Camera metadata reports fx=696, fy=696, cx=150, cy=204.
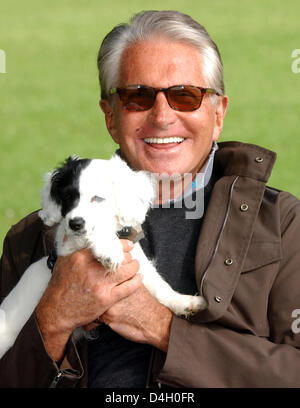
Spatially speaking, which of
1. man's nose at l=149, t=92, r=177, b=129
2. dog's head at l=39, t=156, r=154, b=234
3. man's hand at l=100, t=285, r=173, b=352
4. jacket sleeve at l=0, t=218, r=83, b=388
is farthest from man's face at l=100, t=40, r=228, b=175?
jacket sleeve at l=0, t=218, r=83, b=388

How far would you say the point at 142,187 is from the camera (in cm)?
329

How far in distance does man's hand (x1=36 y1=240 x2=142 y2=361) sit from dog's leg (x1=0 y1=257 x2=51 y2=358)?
23cm

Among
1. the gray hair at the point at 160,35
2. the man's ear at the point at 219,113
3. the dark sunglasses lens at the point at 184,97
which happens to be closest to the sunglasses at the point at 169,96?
the dark sunglasses lens at the point at 184,97

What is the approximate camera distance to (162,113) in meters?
3.44

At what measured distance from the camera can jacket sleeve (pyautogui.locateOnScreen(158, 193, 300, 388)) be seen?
9.52 ft

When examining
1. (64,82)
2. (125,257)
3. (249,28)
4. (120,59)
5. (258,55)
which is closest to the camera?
(125,257)

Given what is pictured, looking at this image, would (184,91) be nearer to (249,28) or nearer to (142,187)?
(142,187)

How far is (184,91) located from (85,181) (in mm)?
721

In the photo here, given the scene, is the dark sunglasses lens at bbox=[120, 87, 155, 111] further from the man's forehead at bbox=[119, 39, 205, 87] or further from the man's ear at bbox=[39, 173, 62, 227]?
the man's ear at bbox=[39, 173, 62, 227]

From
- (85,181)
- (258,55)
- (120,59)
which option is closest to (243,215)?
(85,181)

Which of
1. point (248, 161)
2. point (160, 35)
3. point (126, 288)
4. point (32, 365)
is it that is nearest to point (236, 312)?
point (126, 288)

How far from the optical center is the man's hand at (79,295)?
2996 millimetres

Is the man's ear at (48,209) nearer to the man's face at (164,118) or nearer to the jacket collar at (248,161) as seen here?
the man's face at (164,118)

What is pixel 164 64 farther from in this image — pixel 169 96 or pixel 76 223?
pixel 76 223
